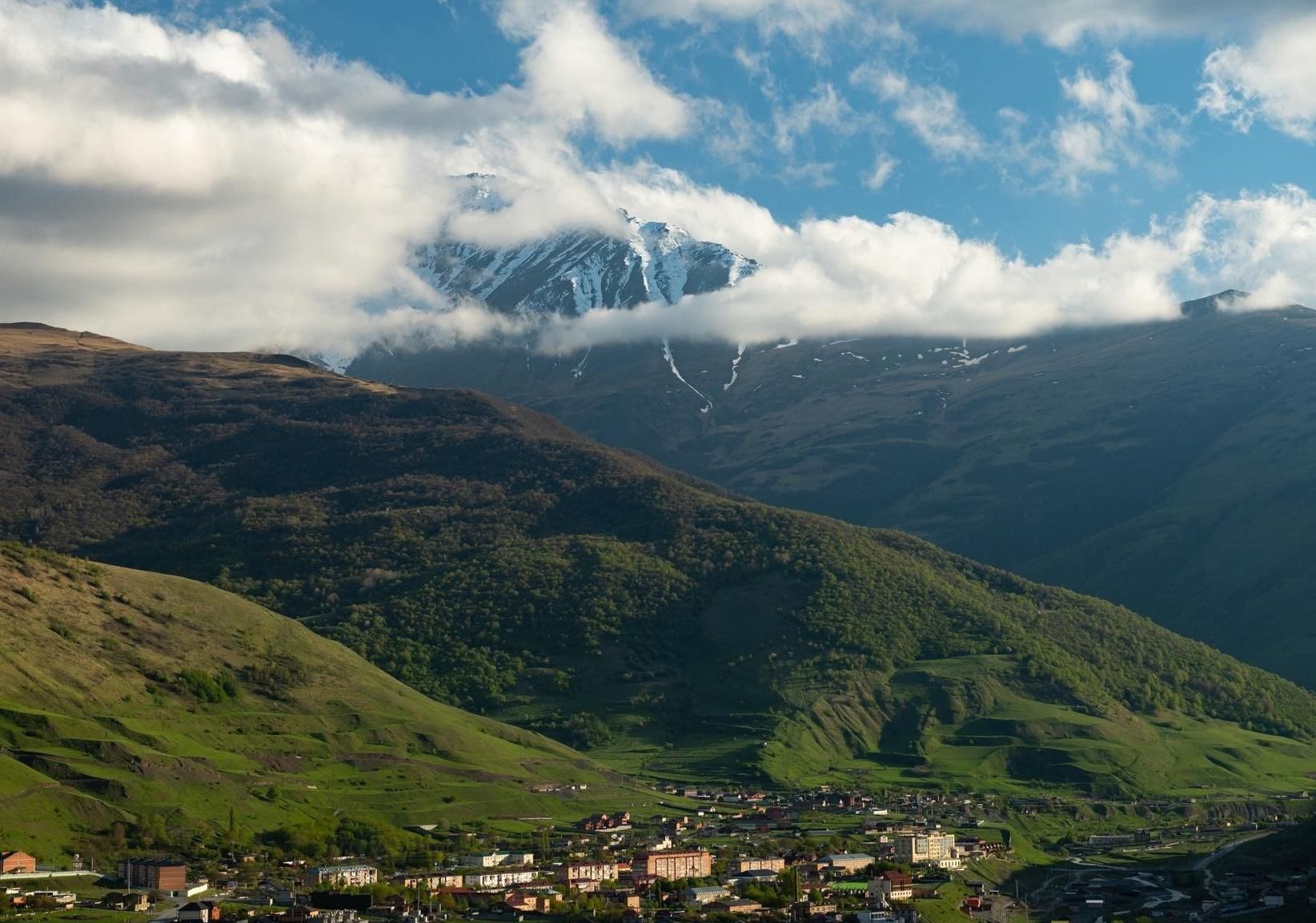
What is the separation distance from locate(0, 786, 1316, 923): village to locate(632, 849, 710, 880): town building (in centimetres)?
15

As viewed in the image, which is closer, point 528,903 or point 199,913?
point 199,913

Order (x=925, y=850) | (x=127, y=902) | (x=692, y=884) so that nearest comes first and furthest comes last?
1. (x=127, y=902)
2. (x=692, y=884)
3. (x=925, y=850)

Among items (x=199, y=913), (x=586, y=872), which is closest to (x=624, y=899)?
(x=586, y=872)

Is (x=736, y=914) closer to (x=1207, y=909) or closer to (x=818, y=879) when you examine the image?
(x=818, y=879)

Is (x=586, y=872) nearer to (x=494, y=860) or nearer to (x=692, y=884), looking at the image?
(x=692, y=884)

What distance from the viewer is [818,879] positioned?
171125 millimetres

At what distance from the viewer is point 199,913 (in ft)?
442

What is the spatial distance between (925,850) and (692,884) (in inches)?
1280

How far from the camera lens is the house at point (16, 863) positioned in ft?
493

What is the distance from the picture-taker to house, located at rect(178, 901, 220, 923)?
436ft

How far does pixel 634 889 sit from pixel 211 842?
39.2m

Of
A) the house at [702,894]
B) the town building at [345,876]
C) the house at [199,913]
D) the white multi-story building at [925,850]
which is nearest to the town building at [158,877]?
the house at [199,913]

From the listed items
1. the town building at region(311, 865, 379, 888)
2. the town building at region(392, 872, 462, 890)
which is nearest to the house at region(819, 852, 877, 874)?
the town building at region(392, 872, 462, 890)

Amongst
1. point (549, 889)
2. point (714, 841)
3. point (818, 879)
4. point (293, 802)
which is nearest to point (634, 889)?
point (549, 889)
